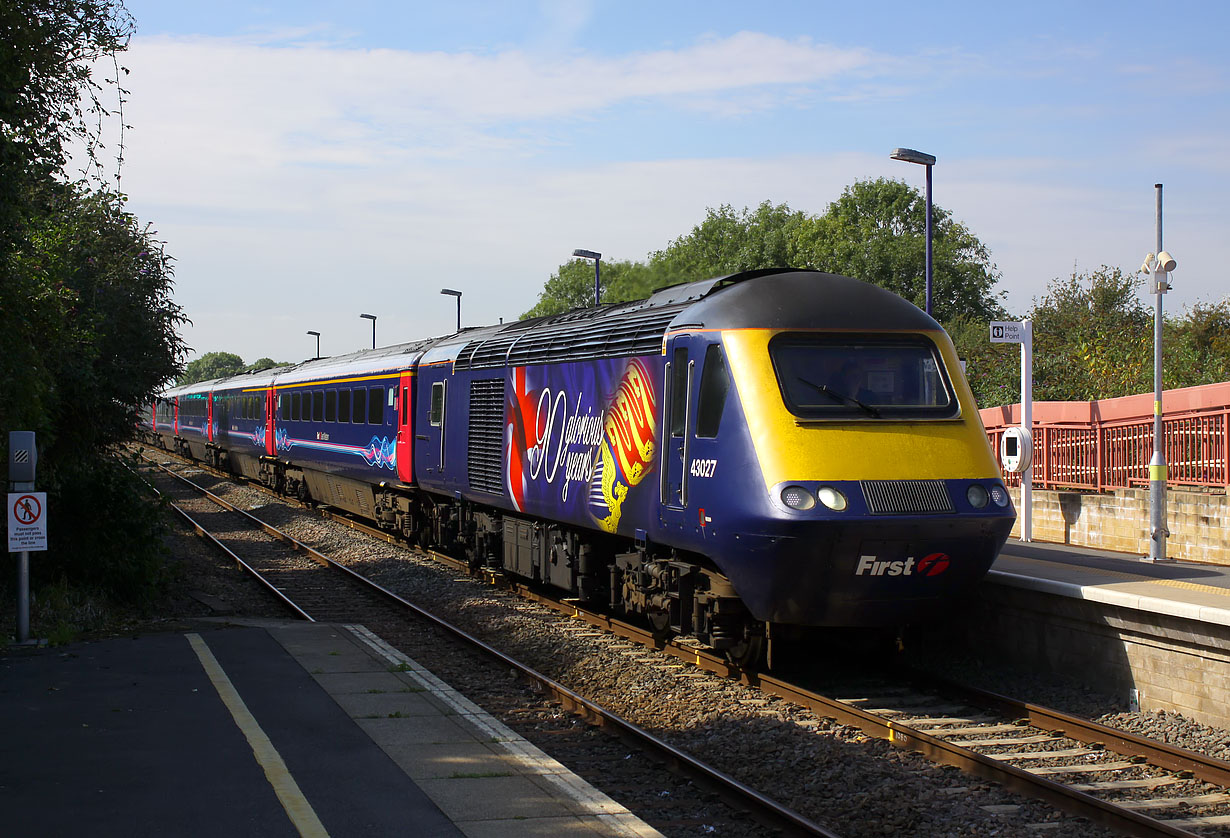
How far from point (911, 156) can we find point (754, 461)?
34.1ft

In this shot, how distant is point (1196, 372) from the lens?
76.6 feet

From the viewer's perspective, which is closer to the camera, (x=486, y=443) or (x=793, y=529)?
(x=793, y=529)

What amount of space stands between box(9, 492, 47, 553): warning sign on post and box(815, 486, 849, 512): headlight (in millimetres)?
7758

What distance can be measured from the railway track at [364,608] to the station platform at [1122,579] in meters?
3.72

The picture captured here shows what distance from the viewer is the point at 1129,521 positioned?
15070mm

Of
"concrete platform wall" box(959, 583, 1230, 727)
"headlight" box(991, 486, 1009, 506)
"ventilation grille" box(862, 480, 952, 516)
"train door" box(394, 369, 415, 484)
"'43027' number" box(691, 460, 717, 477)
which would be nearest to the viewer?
"concrete platform wall" box(959, 583, 1230, 727)

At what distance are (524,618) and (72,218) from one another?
30.7 feet

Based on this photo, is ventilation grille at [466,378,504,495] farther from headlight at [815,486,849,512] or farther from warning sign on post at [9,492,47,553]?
headlight at [815,486,849,512]

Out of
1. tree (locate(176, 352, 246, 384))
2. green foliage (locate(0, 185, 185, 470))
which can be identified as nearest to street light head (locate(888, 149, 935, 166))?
green foliage (locate(0, 185, 185, 470))

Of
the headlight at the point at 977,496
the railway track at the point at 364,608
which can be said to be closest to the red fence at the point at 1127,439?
the headlight at the point at 977,496

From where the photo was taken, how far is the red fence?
14406mm

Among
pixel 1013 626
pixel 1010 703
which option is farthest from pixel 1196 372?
pixel 1010 703

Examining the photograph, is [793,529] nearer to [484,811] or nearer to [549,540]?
[484,811]

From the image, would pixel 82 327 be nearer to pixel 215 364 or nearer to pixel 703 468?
pixel 703 468
